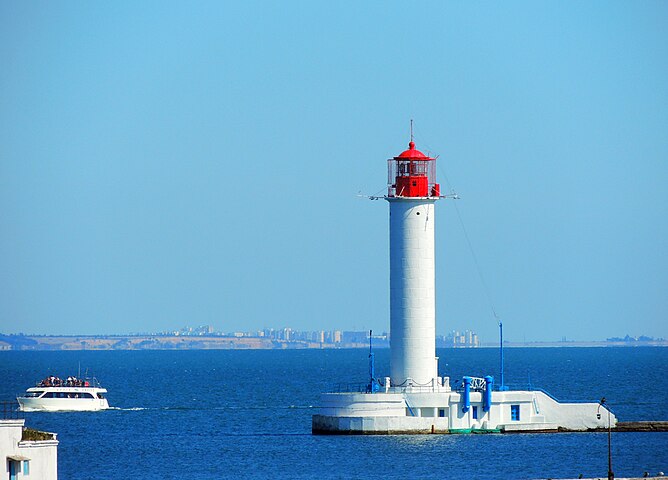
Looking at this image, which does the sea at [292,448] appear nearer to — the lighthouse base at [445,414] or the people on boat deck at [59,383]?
the lighthouse base at [445,414]

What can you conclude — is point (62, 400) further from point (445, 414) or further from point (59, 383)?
point (445, 414)

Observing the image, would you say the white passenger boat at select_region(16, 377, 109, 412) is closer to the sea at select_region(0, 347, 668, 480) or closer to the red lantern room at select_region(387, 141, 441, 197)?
the sea at select_region(0, 347, 668, 480)

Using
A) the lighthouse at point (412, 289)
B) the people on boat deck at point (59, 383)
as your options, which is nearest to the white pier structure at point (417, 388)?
the lighthouse at point (412, 289)

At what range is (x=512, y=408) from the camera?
69.9m

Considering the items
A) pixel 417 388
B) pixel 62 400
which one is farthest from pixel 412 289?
pixel 62 400

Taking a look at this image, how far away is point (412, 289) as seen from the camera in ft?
227

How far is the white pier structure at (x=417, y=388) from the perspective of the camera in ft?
222

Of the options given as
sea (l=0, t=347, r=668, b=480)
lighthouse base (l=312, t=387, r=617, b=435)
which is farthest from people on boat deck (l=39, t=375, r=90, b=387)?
lighthouse base (l=312, t=387, r=617, b=435)

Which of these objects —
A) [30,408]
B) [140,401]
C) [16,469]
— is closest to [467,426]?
[16,469]

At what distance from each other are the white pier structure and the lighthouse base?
0.04 meters

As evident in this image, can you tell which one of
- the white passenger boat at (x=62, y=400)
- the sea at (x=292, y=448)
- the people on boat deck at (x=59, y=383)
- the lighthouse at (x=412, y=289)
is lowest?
the sea at (x=292, y=448)

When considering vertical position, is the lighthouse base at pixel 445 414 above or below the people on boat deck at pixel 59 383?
below

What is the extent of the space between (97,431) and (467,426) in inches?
836

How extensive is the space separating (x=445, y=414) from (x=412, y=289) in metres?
5.68
